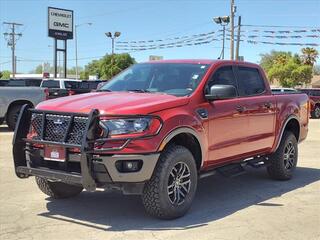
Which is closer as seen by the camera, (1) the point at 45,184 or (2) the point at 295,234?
(2) the point at 295,234

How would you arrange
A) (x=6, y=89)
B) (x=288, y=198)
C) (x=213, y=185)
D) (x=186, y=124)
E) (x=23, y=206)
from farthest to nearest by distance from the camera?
(x=6, y=89), (x=213, y=185), (x=288, y=198), (x=23, y=206), (x=186, y=124)

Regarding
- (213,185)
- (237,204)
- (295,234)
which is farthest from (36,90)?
(295,234)

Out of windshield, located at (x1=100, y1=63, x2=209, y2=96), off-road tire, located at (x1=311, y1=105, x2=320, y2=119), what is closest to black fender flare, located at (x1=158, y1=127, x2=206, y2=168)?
windshield, located at (x1=100, y1=63, x2=209, y2=96)

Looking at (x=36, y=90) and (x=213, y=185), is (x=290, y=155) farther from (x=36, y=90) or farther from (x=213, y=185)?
(x=36, y=90)

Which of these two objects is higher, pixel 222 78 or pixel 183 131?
pixel 222 78

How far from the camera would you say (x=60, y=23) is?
172 feet

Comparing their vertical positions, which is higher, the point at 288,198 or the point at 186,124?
the point at 186,124

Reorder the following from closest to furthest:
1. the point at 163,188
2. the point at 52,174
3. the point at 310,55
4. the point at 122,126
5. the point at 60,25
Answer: the point at 122,126, the point at 52,174, the point at 163,188, the point at 60,25, the point at 310,55

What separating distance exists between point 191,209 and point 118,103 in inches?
68.6

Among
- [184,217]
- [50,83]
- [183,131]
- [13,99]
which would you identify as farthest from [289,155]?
[50,83]

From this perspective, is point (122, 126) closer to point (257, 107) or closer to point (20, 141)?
point (20, 141)

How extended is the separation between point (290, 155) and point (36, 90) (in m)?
9.86

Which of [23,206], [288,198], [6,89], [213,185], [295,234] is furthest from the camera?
[6,89]

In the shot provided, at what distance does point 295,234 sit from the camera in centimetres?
555
